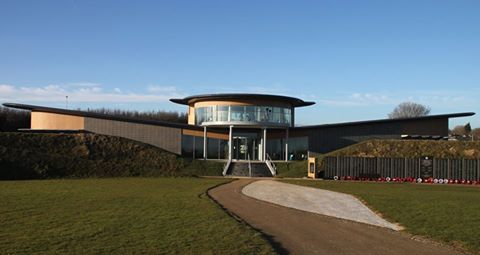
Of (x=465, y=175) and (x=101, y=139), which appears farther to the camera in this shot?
(x=101, y=139)

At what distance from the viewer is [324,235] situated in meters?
13.4

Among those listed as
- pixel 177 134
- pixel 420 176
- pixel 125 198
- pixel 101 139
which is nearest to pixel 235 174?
pixel 177 134

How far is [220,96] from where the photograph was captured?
53.5m

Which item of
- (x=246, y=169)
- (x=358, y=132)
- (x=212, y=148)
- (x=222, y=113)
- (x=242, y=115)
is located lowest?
(x=246, y=169)

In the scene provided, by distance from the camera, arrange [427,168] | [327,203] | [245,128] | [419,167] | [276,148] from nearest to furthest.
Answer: [327,203], [427,168], [419,167], [245,128], [276,148]

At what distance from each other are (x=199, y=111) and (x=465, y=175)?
90.8 ft

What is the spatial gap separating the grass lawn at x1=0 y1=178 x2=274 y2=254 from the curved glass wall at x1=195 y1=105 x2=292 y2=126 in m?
32.7

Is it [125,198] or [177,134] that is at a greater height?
[177,134]

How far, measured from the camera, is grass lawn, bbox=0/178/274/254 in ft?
35.0

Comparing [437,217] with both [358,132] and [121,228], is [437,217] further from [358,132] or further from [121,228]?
[358,132]

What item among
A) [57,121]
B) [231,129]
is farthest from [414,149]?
[57,121]

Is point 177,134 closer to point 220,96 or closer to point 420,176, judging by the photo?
point 220,96

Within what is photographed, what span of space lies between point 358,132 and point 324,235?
49.2m

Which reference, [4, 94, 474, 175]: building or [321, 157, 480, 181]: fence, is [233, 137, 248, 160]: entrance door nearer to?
[4, 94, 474, 175]: building
